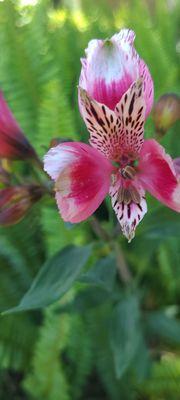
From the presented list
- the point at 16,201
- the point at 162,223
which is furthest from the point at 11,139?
the point at 162,223

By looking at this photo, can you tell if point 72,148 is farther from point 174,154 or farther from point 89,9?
point 89,9

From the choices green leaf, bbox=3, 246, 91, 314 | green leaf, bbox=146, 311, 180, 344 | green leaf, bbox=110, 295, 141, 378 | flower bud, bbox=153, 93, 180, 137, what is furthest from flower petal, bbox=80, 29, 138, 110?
green leaf, bbox=146, 311, 180, 344

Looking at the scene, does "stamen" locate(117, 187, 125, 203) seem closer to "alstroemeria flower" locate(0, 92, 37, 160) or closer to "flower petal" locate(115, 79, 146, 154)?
"flower petal" locate(115, 79, 146, 154)

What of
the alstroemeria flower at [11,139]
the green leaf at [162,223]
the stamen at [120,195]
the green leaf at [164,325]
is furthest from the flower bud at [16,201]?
the green leaf at [164,325]

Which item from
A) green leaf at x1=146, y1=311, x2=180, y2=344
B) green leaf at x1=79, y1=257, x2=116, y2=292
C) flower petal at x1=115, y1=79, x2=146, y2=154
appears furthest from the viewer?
green leaf at x1=146, y1=311, x2=180, y2=344

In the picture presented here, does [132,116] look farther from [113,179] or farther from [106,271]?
[106,271]

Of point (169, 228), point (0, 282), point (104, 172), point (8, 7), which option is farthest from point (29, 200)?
point (8, 7)

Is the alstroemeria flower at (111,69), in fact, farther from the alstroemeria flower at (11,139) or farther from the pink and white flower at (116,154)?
the alstroemeria flower at (11,139)
